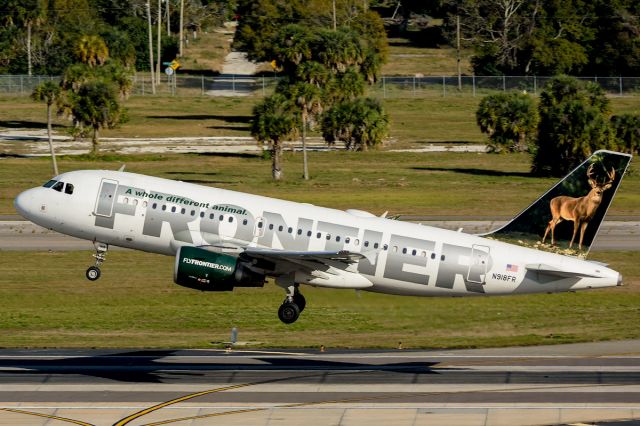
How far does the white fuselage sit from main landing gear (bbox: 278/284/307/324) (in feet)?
5.56

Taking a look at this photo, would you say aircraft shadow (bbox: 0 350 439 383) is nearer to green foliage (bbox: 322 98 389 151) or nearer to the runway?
the runway

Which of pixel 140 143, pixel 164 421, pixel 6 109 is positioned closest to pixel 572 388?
pixel 164 421

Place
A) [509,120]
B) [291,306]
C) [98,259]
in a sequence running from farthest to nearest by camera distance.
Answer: [509,120] < [98,259] < [291,306]

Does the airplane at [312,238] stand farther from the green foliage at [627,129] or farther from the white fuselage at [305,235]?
the green foliage at [627,129]

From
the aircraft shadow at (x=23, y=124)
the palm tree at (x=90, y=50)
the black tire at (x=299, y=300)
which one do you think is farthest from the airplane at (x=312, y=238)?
the palm tree at (x=90, y=50)

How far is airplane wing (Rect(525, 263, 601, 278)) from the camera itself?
59.1 m

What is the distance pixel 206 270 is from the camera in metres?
57.6

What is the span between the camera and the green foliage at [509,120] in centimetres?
14400

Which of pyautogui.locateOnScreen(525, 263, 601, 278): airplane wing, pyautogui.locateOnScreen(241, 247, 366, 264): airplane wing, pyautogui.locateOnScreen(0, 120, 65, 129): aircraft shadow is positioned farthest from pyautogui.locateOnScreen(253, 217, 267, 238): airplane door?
pyautogui.locateOnScreen(0, 120, 65, 129): aircraft shadow

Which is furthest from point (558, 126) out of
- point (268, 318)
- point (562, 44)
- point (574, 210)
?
point (574, 210)

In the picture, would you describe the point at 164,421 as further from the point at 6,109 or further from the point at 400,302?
the point at 6,109

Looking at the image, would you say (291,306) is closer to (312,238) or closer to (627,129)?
(312,238)

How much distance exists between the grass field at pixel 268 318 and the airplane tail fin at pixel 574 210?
7.89 meters

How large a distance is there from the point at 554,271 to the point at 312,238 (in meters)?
11.0
